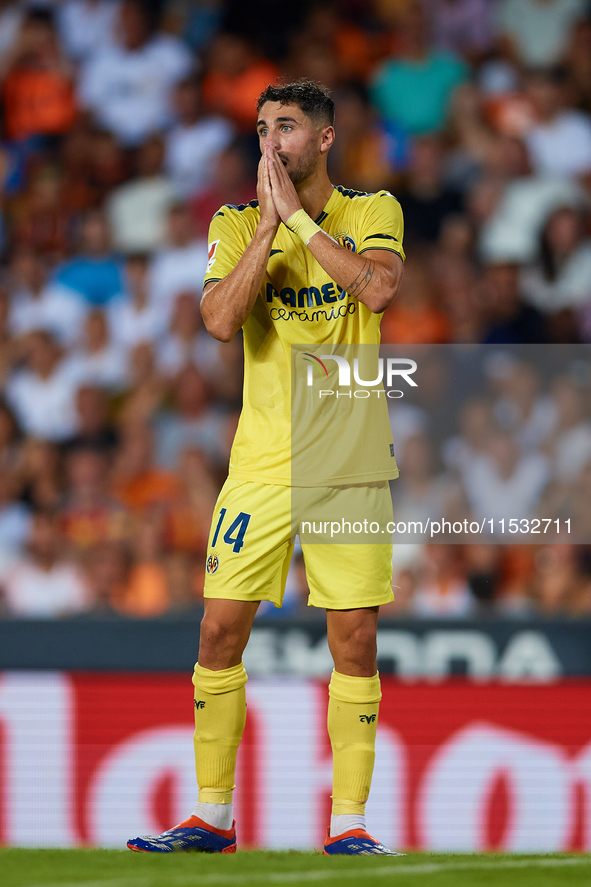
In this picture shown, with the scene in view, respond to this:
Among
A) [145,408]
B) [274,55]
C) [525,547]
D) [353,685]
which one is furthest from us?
[274,55]

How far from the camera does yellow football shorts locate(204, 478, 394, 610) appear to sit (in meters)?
3.40

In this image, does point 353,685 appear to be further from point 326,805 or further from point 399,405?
point 399,405

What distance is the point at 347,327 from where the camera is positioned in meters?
3.48

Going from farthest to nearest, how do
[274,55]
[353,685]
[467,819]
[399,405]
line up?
1. [274,55]
2. [399,405]
3. [467,819]
4. [353,685]

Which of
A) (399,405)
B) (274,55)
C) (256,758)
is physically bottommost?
(256,758)

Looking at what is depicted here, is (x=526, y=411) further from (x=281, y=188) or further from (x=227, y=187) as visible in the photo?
(x=281, y=188)

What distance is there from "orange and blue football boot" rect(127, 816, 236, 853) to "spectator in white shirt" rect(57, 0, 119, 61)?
680 centimetres

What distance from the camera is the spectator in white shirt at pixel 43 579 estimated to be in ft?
20.4

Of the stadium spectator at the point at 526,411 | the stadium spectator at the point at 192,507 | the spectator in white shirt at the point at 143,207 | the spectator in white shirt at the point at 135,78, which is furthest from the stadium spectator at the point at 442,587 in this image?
the spectator in white shirt at the point at 135,78

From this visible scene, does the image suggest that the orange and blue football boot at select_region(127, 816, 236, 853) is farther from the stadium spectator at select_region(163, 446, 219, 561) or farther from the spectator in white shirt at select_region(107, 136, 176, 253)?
the spectator in white shirt at select_region(107, 136, 176, 253)

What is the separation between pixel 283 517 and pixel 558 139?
5073 mm

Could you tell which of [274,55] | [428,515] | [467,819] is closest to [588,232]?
[428,515]

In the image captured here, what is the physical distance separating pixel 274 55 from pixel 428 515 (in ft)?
13.3

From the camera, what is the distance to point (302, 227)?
3.26 metres
